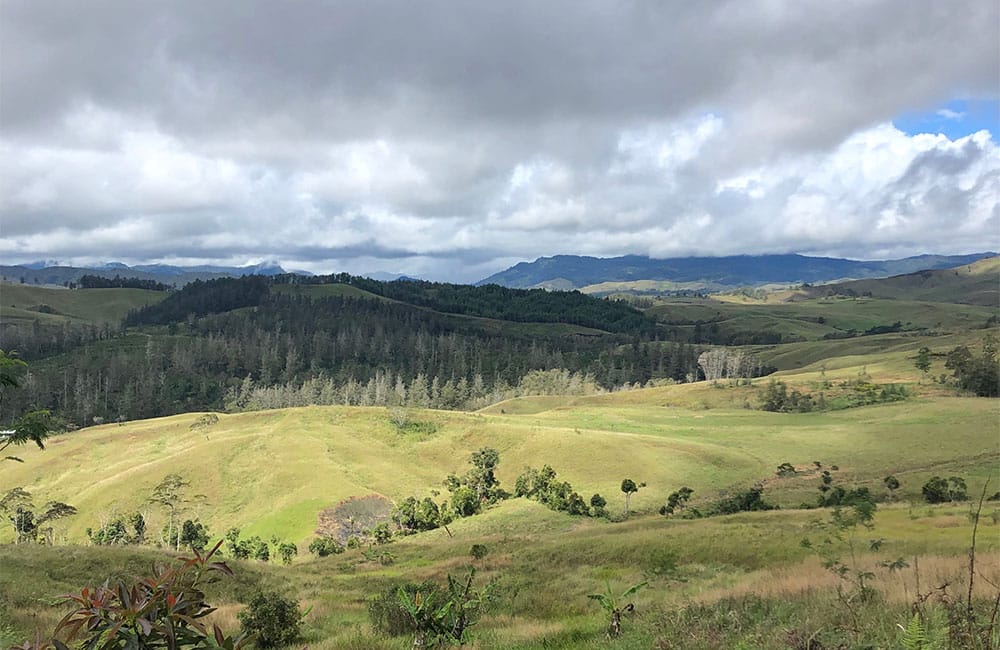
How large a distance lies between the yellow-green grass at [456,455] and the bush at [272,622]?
61.2m

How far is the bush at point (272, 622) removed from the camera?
13859 mm

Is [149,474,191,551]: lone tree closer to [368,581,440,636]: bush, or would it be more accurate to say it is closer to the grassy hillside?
the grassy hillside

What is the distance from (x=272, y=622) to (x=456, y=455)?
90.8 m

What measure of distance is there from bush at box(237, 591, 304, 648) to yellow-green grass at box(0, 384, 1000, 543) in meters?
61.2

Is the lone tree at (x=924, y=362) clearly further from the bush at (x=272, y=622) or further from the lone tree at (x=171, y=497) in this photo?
the bush at (x=272, y=622)

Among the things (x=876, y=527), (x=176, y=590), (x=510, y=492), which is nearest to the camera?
(x=176, y=590)

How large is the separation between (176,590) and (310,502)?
8230cm

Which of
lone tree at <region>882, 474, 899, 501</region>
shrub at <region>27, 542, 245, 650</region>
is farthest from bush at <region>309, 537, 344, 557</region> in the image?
shrub at <region>27, 542, 245, 650</region>

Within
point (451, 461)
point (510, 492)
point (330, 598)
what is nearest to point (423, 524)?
point (510, 492)

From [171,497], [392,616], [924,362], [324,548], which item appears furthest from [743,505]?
[924,362]

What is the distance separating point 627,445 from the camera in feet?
306

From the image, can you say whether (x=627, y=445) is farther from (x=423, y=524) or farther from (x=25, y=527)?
(x=25, y=527)

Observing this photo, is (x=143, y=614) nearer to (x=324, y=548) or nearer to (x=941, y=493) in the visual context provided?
(x=324, y=548)

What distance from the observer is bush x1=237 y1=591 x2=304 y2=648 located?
1386 centimetres
